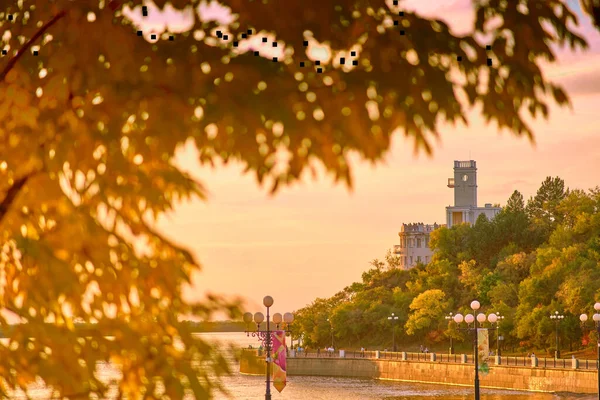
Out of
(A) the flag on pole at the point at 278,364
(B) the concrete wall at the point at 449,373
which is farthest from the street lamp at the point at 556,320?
(A) the flag on pole at the point at 278,364

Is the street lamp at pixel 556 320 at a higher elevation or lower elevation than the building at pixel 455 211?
lower

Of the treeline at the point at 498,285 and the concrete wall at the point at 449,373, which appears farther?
the treeline at the point at 498,285

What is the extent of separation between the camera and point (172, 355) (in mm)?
5180

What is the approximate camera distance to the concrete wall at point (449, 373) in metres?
48.9

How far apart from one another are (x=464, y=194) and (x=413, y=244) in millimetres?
10491

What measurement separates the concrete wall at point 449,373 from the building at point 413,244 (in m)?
71.0

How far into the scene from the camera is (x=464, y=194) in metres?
145

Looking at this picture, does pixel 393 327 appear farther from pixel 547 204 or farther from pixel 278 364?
pixel 278 364

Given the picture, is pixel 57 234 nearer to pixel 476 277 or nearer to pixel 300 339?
pixel 476 277

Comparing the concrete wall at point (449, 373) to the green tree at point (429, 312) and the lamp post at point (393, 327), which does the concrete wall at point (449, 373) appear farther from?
the green tree at point (429, 312)

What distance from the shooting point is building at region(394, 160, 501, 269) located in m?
143

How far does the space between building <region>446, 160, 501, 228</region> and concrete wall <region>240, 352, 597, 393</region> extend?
74196 millimetres

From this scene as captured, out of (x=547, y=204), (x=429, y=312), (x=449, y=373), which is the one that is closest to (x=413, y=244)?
(x=547, y=204)

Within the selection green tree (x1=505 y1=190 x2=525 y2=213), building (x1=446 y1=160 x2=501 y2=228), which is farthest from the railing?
building (x1=446 y1=160 x2=501 y2=228)
